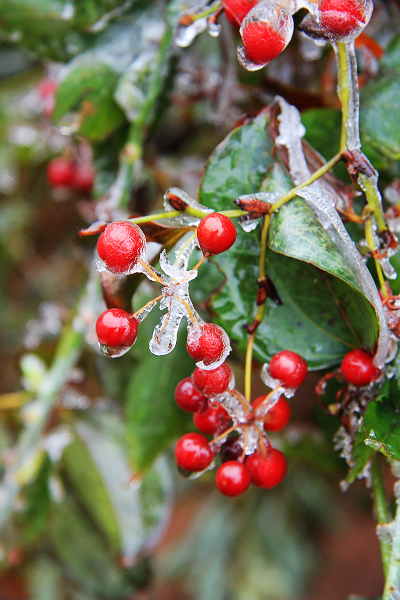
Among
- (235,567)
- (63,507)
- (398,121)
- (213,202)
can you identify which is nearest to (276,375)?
(213,202)

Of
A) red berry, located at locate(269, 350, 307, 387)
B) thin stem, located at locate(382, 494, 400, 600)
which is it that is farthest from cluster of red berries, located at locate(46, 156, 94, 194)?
thin stem, located at locate(382, 494, 400, 600)

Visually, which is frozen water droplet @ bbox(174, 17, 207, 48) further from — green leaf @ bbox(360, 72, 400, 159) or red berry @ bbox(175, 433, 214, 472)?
red berry @ bbox(175, 433, 214, 472)

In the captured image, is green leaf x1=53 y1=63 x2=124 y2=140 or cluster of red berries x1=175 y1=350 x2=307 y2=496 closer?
cluster of red berries x1=175 y1=350 x2=307 y2=496

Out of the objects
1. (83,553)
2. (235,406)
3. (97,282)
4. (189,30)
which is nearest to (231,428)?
(235,406)

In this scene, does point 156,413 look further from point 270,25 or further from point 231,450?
point 270,25

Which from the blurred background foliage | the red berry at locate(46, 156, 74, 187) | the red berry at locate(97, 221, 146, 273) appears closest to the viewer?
the red berry at locate(97, 221, 146, 273)
